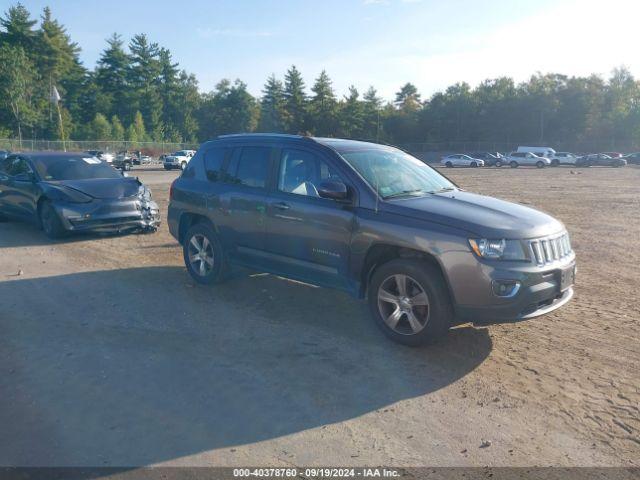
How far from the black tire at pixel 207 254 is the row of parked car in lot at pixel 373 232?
0.01 meters

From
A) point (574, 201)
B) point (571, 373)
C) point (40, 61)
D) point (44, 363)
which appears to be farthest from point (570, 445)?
point (40, 61)

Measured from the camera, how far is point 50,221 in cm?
1023

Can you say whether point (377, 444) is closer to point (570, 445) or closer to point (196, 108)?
point (570, 445)

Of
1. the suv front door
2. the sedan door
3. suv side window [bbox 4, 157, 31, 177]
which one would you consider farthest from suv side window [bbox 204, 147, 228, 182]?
suv side window [bbox 4, 157, 31, 177]

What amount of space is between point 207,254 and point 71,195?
14.0ft

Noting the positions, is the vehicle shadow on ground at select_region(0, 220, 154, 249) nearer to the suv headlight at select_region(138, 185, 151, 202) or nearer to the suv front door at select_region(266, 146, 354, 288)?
the suv headlight at select_region(138, 185, 151, 202)

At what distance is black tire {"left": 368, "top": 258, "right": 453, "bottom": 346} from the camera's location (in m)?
4.79

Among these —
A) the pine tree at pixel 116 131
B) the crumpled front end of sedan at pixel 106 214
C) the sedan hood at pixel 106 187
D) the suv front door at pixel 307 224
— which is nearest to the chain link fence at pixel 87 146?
the pine tree at pixel 116 131

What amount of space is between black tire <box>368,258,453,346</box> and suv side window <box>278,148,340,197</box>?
1.18 m

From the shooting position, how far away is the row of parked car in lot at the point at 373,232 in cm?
466

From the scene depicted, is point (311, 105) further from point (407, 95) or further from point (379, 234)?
point (379, 234)

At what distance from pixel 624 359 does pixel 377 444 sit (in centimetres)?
264

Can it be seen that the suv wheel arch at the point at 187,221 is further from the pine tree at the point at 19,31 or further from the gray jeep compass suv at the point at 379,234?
the pine tree at the point at 19,31

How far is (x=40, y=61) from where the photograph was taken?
76812 millimetres
